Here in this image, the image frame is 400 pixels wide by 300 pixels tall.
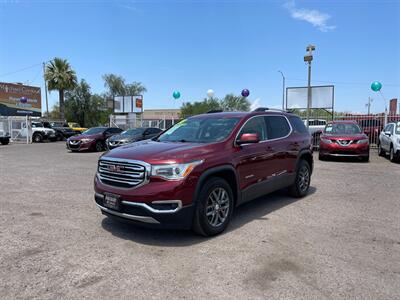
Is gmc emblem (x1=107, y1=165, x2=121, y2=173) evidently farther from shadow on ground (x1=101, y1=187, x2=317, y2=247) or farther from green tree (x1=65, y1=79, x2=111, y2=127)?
green tree (x1=65, y1=79, x2=111, y2=127)

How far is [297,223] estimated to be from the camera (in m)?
5.07

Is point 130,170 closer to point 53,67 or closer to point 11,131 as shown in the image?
point 11,131

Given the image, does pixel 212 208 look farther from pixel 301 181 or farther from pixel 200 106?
pixel 200 106

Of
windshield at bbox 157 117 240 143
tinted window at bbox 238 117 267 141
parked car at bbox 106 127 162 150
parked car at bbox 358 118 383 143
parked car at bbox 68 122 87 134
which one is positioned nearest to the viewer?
windshield at bbox 157 117 240 143

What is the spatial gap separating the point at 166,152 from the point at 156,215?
84 centimetres

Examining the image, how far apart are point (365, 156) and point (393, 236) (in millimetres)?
8745

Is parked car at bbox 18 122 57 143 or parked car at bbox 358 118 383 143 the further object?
parked car at bbox 18 122 57 143

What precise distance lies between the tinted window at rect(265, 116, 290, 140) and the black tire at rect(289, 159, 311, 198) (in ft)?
2.90

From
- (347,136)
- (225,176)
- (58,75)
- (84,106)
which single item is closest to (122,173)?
(225,176)

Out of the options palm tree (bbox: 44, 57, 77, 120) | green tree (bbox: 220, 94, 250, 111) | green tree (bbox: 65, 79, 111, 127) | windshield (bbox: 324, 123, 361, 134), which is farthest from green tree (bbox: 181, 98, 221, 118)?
windshield (bbox: 324, 123, 361, 134)

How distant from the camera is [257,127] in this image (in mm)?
5527

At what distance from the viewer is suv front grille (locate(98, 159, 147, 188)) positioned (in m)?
4.07

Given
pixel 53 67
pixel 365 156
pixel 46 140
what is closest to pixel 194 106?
pixel 53 67

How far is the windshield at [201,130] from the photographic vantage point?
5.03 metres
